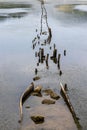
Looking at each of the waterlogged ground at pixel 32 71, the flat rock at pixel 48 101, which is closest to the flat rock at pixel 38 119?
the waterlogged ground at pixel 32 71

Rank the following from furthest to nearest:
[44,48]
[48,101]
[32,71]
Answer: [44,48] → [32,71] → [48,101]

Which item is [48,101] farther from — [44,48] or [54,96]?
[44,48]

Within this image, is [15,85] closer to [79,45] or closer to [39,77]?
[39,77]

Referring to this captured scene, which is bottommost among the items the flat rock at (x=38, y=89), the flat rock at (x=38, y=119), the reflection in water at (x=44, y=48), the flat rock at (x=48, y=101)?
the reflection in water at (x=44, y=48)

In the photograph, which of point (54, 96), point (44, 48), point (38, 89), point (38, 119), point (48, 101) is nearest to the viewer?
point (38, 119)

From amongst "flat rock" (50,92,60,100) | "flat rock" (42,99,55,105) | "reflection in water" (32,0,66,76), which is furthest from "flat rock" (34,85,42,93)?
"reflection in water" (32,0,66,76)

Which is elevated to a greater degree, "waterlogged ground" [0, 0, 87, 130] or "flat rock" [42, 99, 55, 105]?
"flat rock" [42, 99, 55, 105]

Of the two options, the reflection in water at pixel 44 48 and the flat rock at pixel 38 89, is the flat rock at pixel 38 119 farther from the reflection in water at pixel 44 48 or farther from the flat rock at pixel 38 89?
the reflection in water at pixel 44 48

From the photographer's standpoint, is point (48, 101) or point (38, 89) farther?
point (38, 89)

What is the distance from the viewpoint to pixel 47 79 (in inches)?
1711

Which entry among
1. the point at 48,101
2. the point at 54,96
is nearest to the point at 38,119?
the point at 48,101

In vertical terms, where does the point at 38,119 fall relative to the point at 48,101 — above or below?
above

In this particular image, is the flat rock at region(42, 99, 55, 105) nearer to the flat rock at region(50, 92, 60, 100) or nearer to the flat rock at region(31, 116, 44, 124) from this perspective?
the flat rock at region(50, 92, 60, 100)

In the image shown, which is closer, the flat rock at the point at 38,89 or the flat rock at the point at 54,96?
the flat rock at the point at 54,96
